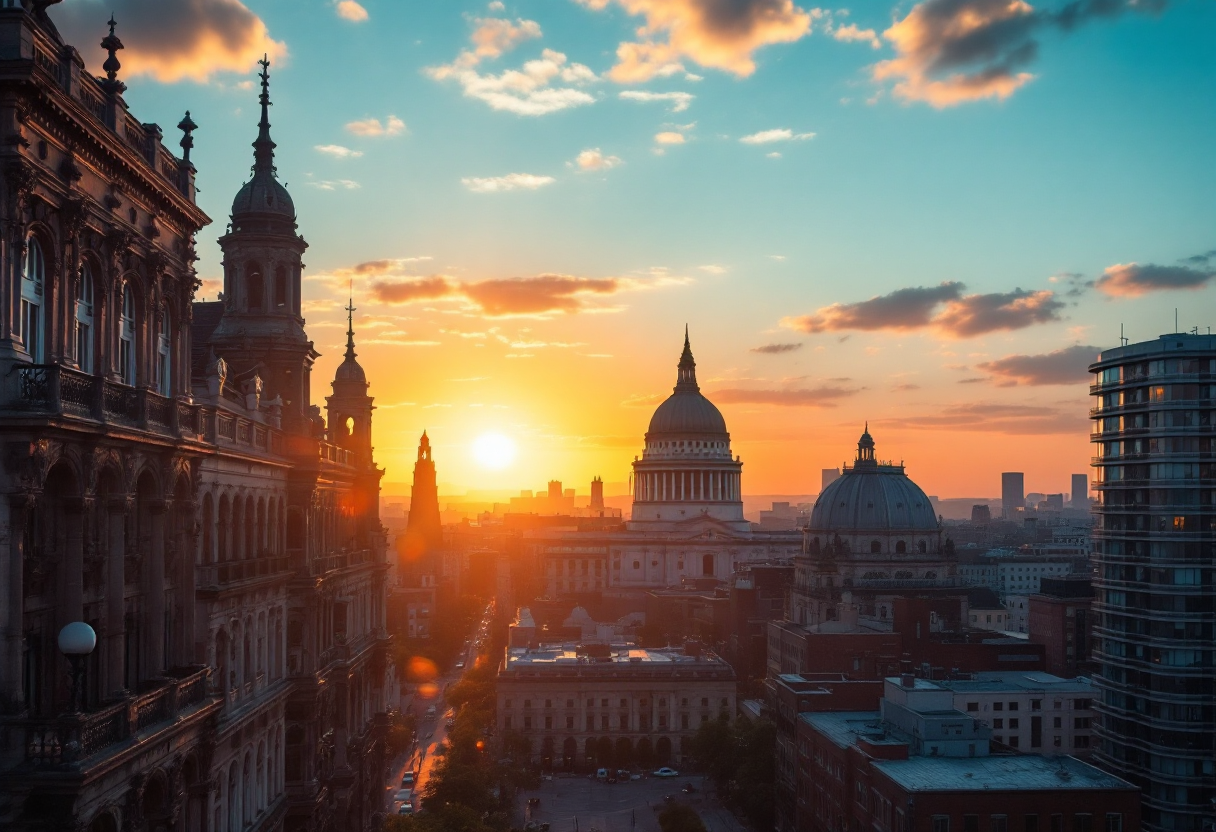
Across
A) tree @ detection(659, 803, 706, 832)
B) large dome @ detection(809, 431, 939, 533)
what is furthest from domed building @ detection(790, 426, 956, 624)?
tree @ detection(659, 803, 706, 832)

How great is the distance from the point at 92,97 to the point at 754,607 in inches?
5372

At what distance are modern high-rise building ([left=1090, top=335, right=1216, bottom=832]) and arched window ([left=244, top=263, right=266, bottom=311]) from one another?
52.7 m

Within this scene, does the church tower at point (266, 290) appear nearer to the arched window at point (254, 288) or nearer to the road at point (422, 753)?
the arched window at point (254, 288)

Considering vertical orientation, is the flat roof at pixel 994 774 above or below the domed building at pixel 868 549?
below

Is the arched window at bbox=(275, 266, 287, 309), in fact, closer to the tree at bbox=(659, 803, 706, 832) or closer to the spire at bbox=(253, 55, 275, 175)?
the spire at bbox=(253, 55, 275, 175)

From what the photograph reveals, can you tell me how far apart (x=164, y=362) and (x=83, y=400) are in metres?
9.80

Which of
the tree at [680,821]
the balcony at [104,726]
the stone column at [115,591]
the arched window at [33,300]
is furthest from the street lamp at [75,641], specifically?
the tree at [680,821]

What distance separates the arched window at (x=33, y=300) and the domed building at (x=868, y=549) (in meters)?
129

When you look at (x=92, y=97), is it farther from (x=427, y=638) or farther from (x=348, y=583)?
(x=427, y=638)

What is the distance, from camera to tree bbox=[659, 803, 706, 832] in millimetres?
85562

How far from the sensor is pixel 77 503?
27.1 m

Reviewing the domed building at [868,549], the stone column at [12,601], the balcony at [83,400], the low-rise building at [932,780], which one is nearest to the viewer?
the stone column at [12,601]

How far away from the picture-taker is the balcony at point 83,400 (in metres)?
25.0

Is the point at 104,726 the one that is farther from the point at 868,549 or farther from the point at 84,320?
the point at 868,549
